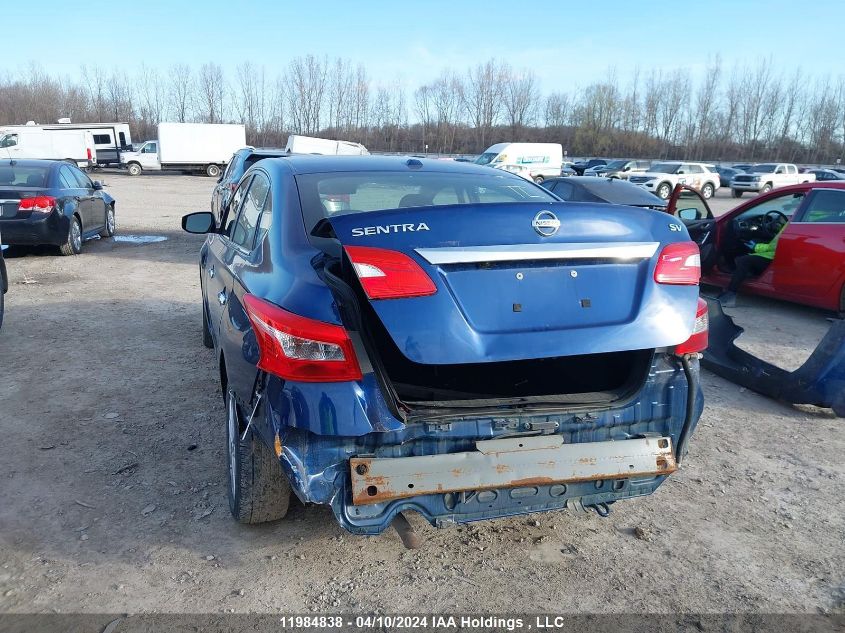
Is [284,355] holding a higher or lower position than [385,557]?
higher

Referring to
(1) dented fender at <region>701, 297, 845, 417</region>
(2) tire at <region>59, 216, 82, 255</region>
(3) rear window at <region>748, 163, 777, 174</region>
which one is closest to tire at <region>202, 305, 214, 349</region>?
(1) dented fender at <region>701, 297, 845, 417</region>

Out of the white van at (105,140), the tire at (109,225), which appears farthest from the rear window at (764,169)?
the white van at (105,140)

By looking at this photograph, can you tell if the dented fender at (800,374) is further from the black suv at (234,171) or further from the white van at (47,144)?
the white van at (47,144)

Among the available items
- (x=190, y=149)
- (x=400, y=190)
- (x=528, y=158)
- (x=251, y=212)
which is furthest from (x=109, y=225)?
(x=190, y=149)

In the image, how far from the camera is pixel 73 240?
1104 centimetres

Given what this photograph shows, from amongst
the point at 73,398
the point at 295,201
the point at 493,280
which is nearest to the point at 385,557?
the point at 493,280

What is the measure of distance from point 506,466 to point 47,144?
4364cm

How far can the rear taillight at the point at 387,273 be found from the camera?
244 centimetres

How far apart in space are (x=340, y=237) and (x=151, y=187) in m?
30.4

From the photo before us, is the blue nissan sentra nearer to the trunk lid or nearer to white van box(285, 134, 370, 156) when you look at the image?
the trunk lid

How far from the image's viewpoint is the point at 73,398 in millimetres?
4855

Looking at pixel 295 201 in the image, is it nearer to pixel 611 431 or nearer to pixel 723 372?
pixel 611 431

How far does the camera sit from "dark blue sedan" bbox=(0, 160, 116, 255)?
10117mm

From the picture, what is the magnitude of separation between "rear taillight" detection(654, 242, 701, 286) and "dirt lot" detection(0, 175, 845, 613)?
1.26 meters
